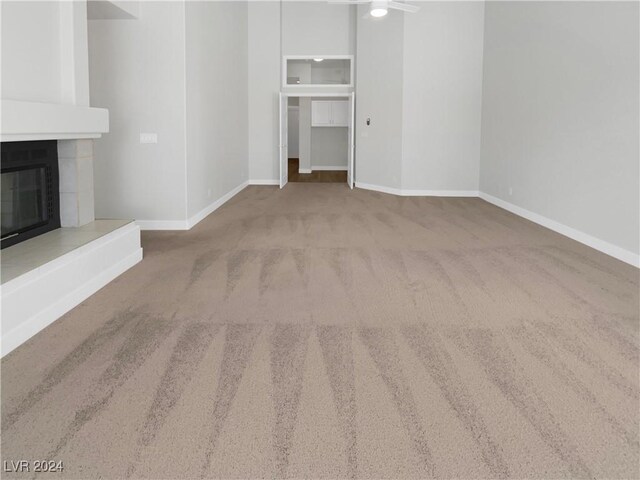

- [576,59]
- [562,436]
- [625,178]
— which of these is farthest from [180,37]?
[562,436]

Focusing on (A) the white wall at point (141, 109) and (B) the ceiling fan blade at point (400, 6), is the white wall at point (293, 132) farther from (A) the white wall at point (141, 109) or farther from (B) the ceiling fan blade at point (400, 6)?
(A) the white wall at point (141, 109)

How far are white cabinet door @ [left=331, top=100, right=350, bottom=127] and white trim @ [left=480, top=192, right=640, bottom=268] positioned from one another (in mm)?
8974

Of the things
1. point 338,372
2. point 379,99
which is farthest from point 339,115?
point 338,372

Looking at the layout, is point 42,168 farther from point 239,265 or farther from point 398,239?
point 398,239

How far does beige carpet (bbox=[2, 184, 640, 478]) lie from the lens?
2.10 m

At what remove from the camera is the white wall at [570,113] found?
17.7ft

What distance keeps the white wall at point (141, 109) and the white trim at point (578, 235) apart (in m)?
4.52

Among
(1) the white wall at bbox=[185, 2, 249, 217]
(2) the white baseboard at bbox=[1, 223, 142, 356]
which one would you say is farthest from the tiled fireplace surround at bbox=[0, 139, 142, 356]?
(1) the white wall at bbox=[185, 2, 249, 217]

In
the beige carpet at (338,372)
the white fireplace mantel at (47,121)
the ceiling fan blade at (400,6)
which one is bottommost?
the beige carpet at (338,372)

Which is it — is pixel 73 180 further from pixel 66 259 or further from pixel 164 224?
pixel 164 224

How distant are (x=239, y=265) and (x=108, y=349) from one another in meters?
2.05

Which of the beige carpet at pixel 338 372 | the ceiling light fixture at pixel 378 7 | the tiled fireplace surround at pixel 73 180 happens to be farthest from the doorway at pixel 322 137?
the beige carpet at pixel 338 372

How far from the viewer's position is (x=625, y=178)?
5.36 meters

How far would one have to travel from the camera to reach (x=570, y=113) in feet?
21.4
